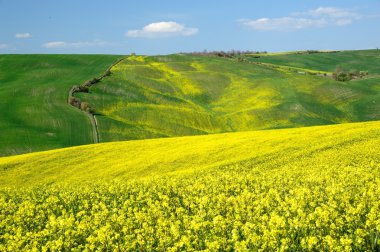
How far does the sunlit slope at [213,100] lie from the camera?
276ft

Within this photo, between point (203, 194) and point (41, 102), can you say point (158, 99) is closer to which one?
point (41, 102)

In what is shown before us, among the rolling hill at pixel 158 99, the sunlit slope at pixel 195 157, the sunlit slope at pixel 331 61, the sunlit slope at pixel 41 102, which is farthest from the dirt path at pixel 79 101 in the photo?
the sunlit slope at pixel 331 61

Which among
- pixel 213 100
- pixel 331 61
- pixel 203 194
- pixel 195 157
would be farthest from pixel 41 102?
pixel 331 61

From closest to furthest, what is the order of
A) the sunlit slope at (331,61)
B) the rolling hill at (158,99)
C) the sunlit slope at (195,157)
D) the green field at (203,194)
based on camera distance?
1. the green field at (203,194)
2. the sunlit slope at (195,157)
3. the rolling hill at (158,99)
4. the sunlit slope at (331,61)

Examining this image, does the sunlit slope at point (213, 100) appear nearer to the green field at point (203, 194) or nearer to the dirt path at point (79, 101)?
the dirt path at point (79, 101)

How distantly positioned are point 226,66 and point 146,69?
2956 cm

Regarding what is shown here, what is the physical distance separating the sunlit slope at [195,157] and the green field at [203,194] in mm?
114

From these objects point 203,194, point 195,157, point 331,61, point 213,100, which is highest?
point 331,61

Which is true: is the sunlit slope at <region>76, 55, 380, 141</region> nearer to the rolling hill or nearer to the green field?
the rolling hill

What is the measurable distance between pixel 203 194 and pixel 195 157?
16.8 metres

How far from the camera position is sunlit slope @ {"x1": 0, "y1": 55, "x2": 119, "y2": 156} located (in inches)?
2680

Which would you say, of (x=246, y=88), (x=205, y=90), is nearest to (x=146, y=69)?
(x=205, y=90)

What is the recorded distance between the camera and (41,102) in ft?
284

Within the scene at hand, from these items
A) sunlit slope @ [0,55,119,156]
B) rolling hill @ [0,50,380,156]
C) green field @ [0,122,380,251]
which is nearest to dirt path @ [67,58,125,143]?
rolling hill @ [0,50,380,156]
